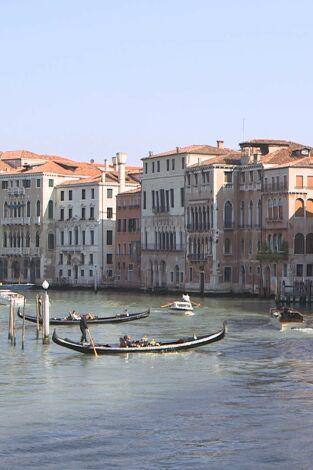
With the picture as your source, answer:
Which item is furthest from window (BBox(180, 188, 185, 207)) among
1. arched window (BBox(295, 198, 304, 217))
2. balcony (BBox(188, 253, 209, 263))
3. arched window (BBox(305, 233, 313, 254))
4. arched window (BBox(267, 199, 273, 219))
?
arched window (BBox(305, 233, 313, 254))

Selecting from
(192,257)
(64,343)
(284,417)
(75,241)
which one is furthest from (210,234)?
(284,417)

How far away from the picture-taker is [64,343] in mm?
28500

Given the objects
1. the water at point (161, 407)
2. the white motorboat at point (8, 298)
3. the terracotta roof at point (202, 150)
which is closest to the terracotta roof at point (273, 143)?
the terracotta roof at point (202, 150)

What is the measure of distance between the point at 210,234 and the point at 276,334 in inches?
1005

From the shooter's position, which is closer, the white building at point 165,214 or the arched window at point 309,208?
the arched window at point 309,208

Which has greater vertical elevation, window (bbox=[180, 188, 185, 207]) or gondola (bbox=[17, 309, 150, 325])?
window (bbox=[180, 188, 185, 207])

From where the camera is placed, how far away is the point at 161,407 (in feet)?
69.6

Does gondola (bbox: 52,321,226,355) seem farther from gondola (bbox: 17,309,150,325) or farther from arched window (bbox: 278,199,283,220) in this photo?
arched window (bbox: 278,199,283,220)

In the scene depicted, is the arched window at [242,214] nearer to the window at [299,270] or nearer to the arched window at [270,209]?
the arched window at [270,209]

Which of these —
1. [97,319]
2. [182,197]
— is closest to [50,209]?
[182,197]

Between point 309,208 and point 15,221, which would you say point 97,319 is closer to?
point 309,208

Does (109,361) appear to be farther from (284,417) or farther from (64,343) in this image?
(284,417)

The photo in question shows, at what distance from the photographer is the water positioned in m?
17.6

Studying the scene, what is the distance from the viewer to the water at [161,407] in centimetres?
1756
